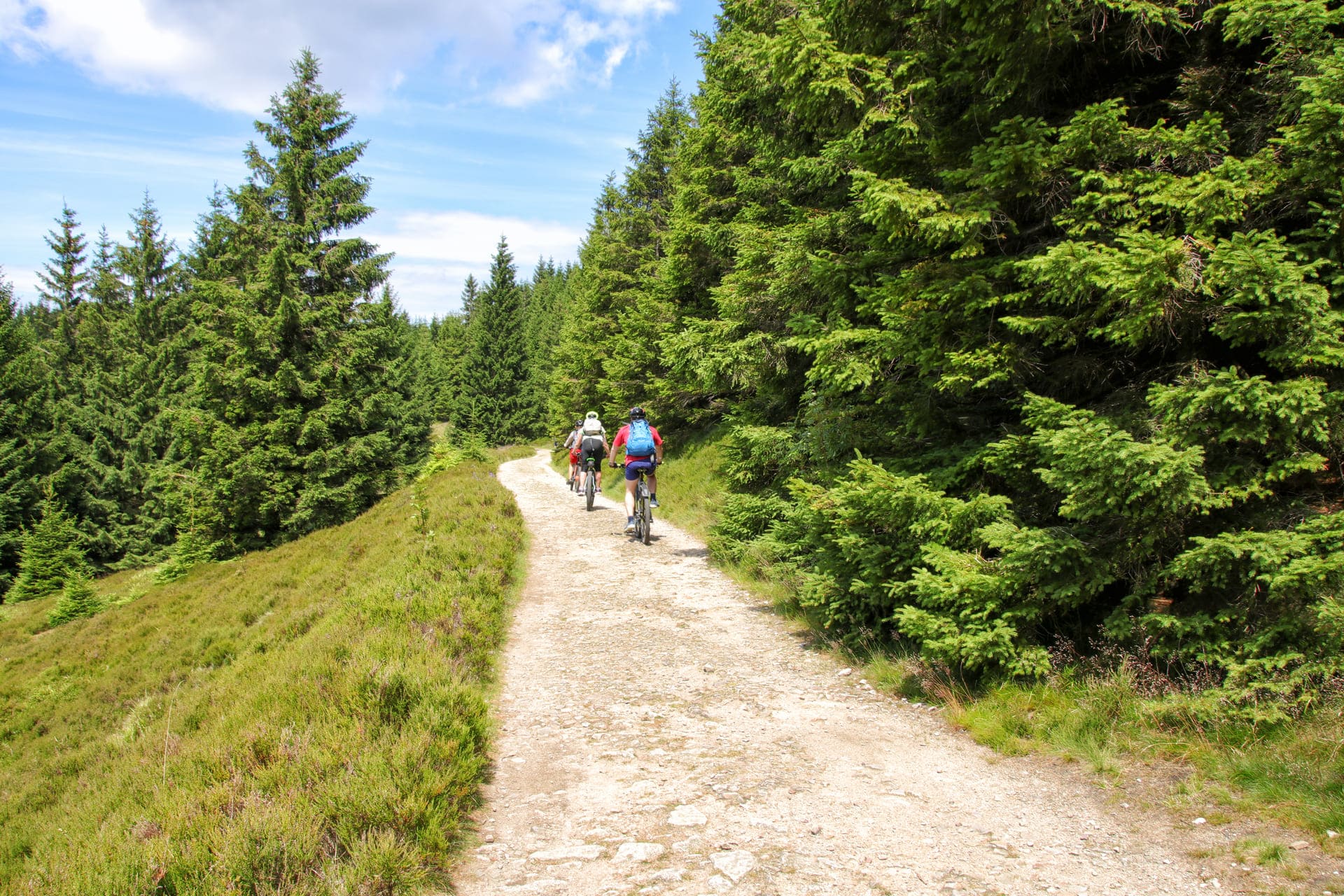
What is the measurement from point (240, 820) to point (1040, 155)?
6.48 metres

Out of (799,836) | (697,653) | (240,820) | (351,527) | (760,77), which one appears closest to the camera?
(240,820)

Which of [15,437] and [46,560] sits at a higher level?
[15,437]

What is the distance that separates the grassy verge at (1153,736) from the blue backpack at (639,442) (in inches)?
277

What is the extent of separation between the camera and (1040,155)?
16.0 ft

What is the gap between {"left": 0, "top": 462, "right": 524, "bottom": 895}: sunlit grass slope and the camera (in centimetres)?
334

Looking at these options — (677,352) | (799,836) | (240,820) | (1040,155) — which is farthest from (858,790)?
(677,352)

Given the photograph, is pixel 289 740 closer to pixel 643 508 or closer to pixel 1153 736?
pixel 1153 736

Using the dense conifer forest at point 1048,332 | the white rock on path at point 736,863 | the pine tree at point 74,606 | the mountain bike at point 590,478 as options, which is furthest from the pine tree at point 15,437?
the white rock on path at point 736,863

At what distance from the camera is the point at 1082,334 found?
17.4 feet

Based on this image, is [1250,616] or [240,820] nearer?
[240,820]

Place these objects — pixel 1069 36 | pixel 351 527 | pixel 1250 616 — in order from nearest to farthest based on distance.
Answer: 1. pixel 1250 616
2. pixel 1069 36
3. pixel 351 527

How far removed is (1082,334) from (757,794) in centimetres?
423

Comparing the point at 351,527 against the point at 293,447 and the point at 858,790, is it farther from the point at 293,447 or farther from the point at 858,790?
the point at 858,790

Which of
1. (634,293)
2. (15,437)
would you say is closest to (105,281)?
(15,437)
